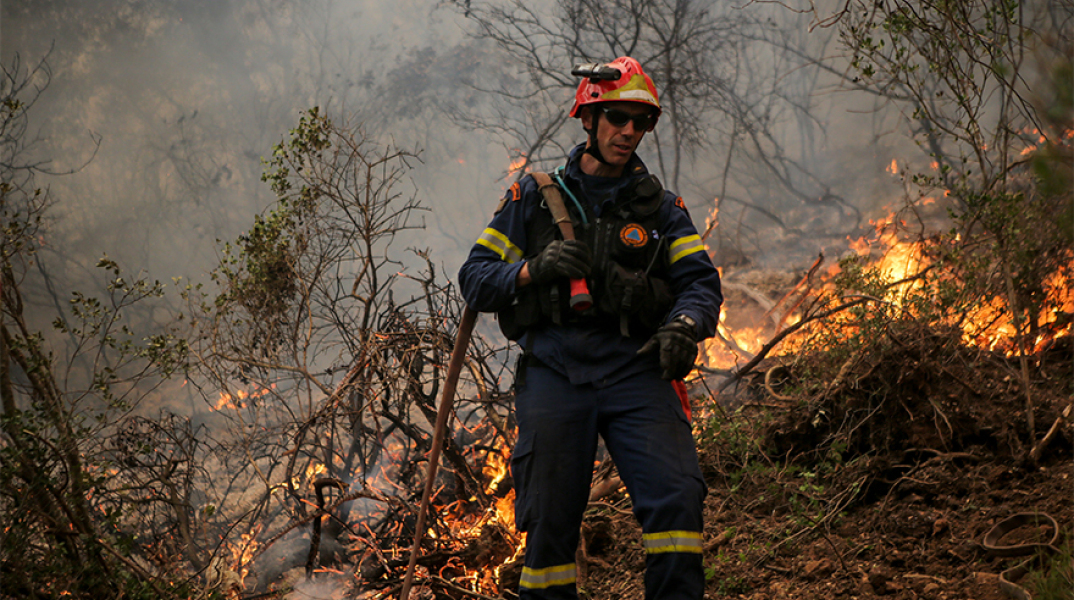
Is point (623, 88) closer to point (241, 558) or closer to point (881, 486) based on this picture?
point (881, 486)

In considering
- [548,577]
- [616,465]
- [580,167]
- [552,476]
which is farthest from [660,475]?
[580,167]

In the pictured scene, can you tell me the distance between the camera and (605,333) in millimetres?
2086

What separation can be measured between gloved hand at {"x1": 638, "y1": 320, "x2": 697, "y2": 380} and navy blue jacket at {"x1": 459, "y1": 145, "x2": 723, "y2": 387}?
0.07 meters

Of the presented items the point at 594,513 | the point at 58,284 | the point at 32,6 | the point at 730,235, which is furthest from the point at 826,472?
the point at 32,6

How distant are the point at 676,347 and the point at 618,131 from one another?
0.77 m

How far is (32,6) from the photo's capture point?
1628 cm

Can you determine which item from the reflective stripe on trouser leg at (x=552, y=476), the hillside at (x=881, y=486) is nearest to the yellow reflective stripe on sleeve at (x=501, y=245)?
the reflective stripe on trouser leg at (x=552, y=476)

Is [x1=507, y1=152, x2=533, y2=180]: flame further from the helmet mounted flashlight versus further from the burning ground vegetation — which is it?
the helmet mounted flashlight

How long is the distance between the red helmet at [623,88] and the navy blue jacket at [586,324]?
19 cm

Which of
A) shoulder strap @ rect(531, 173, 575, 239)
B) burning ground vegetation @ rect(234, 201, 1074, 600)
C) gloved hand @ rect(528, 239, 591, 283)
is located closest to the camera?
gloved hand @ rect(528, 239, 591, 283)

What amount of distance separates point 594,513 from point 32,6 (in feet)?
64.4

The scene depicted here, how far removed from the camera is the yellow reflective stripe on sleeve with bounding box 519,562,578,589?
186 centimetres

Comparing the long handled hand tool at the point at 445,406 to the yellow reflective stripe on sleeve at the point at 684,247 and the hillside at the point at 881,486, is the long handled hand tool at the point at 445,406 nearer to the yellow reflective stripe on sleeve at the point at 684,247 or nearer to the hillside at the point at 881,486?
the yellow reflective stripe on sleeve at the point at 684,247

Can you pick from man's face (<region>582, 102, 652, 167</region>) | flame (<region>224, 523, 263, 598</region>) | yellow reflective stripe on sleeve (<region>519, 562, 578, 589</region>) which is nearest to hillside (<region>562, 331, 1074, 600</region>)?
yellow reflective stripe on sleeve (<region>519, 562, 578, 589</region>)
